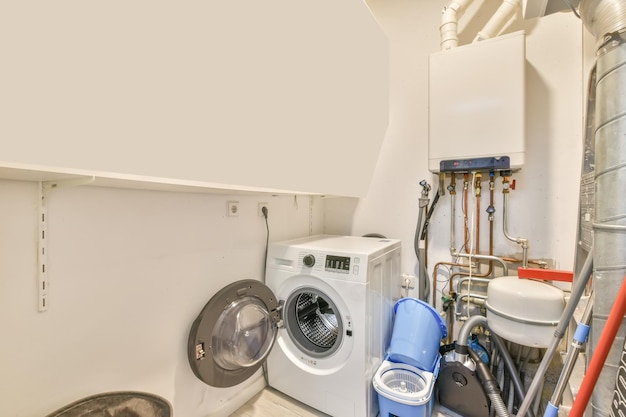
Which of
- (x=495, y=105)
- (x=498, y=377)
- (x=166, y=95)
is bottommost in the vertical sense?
(x=498, y=377)

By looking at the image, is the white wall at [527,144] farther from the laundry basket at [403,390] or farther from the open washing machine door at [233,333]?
the open washing machine door at [233,333]

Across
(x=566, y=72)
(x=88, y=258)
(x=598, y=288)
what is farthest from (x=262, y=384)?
(x=566, y=72)

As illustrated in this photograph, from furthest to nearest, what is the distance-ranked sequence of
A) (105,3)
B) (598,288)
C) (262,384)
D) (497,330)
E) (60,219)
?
(262,384) → (497,330) → (60,219) → (598,288) → (105,3)

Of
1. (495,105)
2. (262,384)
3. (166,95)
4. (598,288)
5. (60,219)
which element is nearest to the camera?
(166,95)

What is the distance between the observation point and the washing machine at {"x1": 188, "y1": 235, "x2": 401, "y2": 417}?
1.39m

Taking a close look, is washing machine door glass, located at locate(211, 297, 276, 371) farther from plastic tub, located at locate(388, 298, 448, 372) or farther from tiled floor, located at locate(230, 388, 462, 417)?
plastic tub, located at locate(388, 298, 448, 372)

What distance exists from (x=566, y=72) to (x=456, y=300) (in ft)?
5.17

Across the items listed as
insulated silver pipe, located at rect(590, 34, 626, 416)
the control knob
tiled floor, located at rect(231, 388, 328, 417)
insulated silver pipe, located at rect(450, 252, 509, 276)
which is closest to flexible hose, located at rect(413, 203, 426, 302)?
insulated silver pipe, located at rect(450, 252, 509, 276)

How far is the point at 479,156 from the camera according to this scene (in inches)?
64.4

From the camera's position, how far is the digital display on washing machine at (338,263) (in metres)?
1.45

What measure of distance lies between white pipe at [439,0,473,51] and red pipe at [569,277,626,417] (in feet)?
5.65

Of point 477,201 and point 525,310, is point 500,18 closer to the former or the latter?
point 477,201

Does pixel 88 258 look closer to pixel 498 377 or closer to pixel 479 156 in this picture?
pixel 479 156

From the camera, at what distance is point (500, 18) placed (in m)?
1.68
